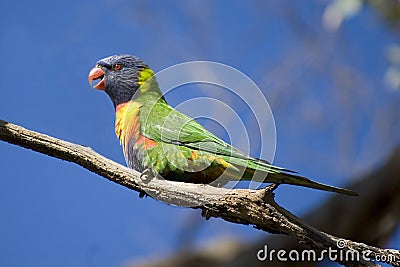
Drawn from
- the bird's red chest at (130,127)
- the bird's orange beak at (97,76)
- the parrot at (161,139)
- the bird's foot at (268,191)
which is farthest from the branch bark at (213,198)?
the bird's orange beak at (97,76)

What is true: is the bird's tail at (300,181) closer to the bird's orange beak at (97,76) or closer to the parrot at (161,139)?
the parrot at (161,139)

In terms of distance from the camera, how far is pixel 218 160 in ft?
7.53

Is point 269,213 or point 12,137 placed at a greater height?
point 12,137

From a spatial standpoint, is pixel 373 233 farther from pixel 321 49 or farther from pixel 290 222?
pixel 290 222

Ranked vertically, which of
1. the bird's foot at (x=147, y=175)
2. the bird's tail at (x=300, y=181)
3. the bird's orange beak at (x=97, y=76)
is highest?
the bird's orange beak at (x=97, y=76)

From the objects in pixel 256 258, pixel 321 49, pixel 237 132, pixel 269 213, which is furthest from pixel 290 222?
pixel 321 49

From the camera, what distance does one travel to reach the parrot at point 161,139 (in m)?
2.26

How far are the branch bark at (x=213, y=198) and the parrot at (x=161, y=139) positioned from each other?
136 millimetres

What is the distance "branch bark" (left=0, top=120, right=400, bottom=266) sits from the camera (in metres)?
1.98

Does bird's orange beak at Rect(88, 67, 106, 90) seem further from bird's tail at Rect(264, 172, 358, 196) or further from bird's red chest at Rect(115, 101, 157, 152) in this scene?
bird's tail at Rect(264, 172, 358, 196)

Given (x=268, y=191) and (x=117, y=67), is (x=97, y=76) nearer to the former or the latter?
(x=117, y=67)

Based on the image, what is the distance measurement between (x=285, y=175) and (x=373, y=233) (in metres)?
2.96

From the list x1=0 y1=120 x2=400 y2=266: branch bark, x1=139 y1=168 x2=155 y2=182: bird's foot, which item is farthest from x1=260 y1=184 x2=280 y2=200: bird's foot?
x1=139 y1=168 x2=155 y2=182: bird's foot

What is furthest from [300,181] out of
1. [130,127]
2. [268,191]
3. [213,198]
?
[130,127]
